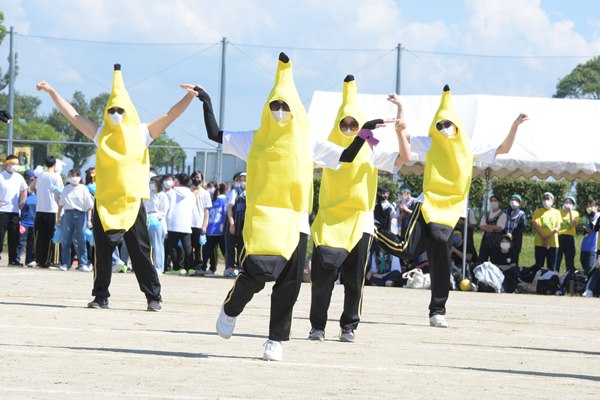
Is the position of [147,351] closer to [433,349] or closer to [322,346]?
[322,346]

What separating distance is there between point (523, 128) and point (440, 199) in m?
10.1

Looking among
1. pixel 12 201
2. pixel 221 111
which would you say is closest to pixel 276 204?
pixel 12 201

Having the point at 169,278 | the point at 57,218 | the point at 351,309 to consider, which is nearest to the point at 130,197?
the point at 351,309

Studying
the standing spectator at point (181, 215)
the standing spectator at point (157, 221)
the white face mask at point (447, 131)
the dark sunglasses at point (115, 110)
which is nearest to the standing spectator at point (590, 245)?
the standing spectator at point (181, 215)

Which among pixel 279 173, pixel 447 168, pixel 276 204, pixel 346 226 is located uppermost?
pixel 447 168

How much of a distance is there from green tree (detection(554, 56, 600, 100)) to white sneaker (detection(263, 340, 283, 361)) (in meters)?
99.2

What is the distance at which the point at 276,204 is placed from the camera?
10.0 m

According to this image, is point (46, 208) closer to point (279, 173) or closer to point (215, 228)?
point (215, 228)

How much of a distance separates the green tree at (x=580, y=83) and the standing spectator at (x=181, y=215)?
279 ft

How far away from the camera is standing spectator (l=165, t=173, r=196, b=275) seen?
2427cm

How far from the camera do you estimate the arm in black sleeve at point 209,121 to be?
406 inches

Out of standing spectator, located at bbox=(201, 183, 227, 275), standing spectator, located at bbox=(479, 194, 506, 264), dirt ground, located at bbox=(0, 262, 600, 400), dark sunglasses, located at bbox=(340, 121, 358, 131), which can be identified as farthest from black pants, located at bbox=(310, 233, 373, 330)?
standing spectator, located at bbox=(201, 183, 227, 275)

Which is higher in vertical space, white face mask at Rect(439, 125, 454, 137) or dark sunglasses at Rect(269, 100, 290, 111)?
white face mask at Rect(439, 125, 454, 137)

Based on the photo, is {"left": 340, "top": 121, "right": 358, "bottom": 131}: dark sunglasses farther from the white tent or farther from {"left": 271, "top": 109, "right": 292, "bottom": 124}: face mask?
the white tent
